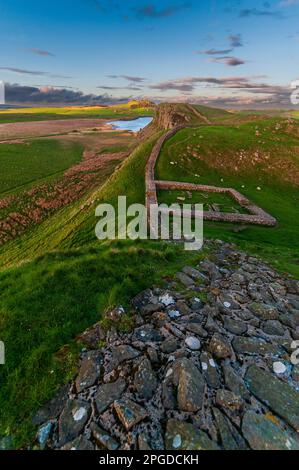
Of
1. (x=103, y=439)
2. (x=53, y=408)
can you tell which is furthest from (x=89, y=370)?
(x=103, y=439)

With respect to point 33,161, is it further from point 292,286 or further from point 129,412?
point 129,412

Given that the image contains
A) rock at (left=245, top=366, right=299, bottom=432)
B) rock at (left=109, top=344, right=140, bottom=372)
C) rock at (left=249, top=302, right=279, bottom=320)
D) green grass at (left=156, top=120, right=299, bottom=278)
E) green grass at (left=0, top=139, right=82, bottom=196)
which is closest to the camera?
rock at (left=245, top=366, right=299, bottom=432)

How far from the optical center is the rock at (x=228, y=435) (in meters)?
4.39

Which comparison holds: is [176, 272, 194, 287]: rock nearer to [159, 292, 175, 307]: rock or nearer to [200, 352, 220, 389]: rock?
[159, 292, 175, 307]: rock

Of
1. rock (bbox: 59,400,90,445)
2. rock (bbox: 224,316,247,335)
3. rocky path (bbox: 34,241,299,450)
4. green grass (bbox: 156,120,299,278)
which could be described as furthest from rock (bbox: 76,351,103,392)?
green grass (bbox: 156,120,299,278)

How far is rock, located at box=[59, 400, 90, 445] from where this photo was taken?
15.1 ft

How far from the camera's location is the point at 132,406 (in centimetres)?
495

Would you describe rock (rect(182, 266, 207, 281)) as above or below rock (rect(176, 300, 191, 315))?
below

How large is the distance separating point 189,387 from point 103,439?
1.81 metres

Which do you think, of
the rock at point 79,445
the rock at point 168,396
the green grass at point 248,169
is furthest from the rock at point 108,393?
the green grass at point 248,169

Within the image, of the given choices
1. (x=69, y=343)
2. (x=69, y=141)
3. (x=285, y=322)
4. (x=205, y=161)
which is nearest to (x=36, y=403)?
(x=69, y=343)

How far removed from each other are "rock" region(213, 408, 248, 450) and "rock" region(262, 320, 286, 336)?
3106 mm

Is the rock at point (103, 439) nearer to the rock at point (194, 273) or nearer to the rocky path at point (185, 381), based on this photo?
the rocky path at point (185, 381)

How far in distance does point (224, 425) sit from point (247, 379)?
1.27 metres
